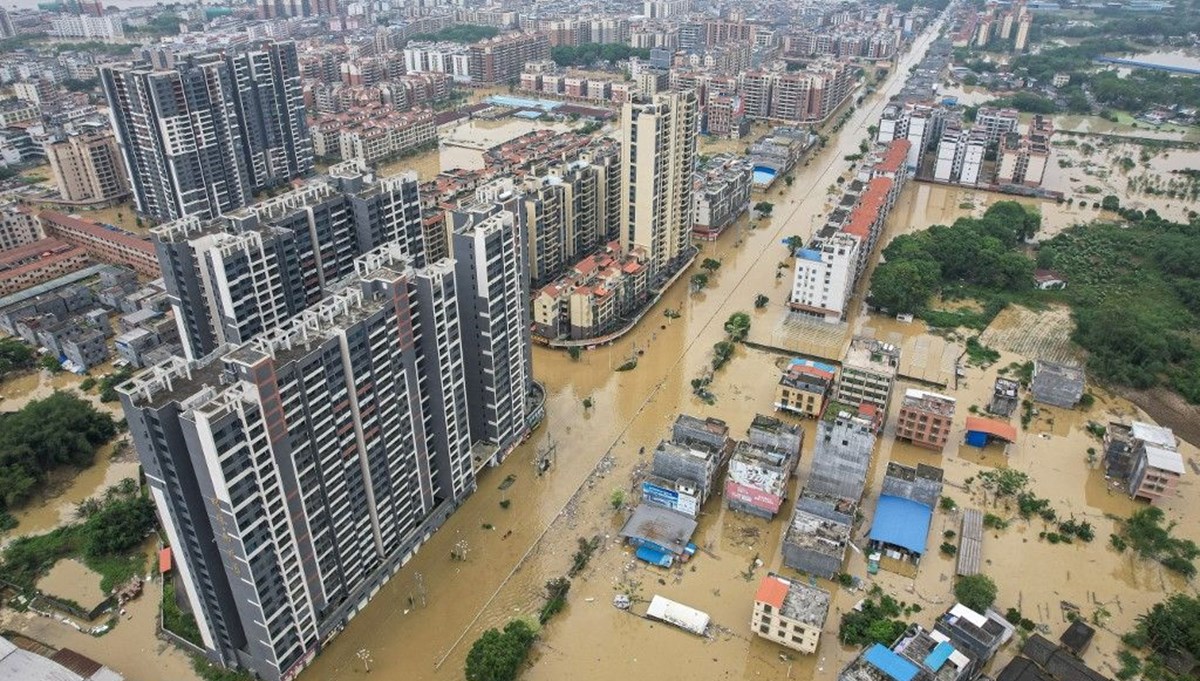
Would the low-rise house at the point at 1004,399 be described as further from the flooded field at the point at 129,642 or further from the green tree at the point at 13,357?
the green tree at the point at 13,357

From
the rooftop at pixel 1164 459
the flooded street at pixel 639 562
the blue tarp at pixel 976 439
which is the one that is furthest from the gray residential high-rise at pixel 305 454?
the rooftop at pixel 1164 459

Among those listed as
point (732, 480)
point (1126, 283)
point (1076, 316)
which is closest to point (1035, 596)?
point (732, 480)

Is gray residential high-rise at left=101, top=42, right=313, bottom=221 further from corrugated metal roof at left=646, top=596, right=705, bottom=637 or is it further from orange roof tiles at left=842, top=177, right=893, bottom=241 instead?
corrugated metal roof at left=646, top=596, right=705, bottom=637

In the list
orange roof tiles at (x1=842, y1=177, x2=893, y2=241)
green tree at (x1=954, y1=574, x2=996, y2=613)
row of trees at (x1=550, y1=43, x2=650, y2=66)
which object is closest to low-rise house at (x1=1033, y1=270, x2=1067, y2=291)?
orange roof tiles at (x1=842, y1=177, x2=893, y2=241)

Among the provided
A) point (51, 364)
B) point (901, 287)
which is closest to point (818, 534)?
point (901, 287)

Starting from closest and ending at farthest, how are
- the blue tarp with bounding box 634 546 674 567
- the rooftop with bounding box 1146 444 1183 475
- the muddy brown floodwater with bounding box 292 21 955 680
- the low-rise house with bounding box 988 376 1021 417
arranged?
the muddy brown floodwater with bounding box 292 21 955 680, the blue tarp with bounding box 634 546 674 567, the rooftop with bounding box 1146 444 1183 475, the low-rise house with bounding box 988 376 1021 417

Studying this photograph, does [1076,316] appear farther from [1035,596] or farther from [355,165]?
[355,165]
